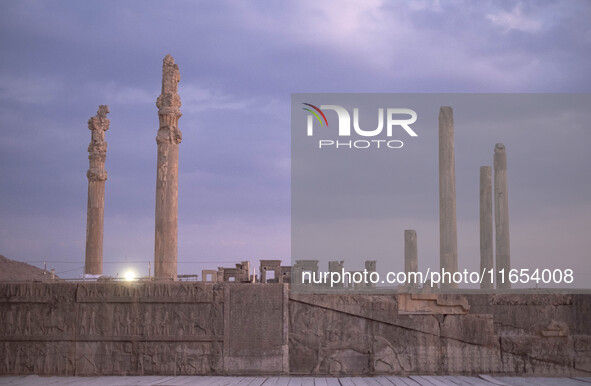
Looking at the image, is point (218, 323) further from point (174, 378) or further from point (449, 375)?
point (449, 375)

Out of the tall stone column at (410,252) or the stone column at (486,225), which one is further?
the stone column at (486,225)

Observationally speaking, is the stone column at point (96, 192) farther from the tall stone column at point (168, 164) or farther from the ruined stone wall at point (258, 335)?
the ruined stone wall at point (258, 335)

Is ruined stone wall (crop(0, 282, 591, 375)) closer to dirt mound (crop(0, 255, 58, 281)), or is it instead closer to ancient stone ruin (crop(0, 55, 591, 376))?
ancient stone ruin (crop(0, 55, 591, 376))

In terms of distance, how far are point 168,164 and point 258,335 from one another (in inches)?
400

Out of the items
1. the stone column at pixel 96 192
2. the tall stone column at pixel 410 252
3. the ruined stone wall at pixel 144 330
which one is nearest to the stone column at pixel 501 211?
the tall stone column at pixel 410 252

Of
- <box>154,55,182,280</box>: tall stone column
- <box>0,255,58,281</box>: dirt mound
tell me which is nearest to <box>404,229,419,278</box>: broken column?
<box>154,55,182,280</box>: tall stone column

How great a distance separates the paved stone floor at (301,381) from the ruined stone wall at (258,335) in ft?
1.26

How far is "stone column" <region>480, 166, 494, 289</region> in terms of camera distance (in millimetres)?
28153

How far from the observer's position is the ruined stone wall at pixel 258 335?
1316 centimetres

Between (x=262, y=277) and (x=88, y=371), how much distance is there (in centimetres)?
551

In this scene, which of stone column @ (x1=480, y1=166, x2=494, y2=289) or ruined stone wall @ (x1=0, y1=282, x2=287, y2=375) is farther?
stone column @ (x1=480, y1=166, x2=494, y2=289)

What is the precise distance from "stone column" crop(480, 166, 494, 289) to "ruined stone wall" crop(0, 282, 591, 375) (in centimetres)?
1497

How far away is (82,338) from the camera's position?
525 inches

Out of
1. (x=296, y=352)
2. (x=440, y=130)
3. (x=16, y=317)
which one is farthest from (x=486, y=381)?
(x=440, y=130)
